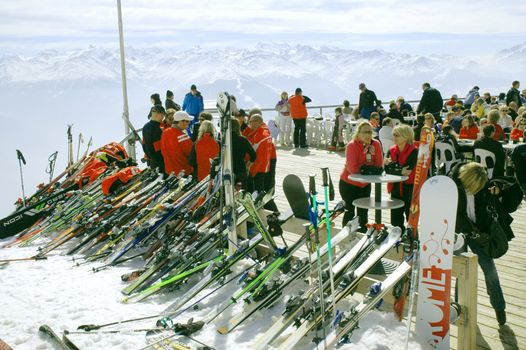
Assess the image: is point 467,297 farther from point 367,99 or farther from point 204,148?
point 367,99

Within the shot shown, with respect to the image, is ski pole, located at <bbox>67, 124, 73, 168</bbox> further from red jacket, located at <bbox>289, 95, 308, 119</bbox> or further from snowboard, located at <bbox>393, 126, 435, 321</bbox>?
snowboard, located at <bbox>393, 126, 435, 321</bbox>

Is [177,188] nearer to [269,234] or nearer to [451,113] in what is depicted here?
[269,234]

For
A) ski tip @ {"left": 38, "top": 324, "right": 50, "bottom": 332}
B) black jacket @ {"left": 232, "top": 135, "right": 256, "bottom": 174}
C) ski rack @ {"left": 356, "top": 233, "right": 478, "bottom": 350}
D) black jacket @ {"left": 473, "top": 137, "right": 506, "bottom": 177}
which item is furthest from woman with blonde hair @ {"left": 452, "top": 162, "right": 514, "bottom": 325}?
ski tip @ {"left": 38, "top": 324, "right": 50, "bottom": 332}

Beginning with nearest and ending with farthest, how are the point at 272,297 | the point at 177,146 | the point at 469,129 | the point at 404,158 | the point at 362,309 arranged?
the point at 362,309 < the point at 272,297 < the point at 404,158 < the point at 177,146 < the point at 469,129

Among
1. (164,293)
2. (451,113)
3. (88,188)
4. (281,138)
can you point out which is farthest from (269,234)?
(281,138)

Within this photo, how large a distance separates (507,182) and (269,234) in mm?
2137

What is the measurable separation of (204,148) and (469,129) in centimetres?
532

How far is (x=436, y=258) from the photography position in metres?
3.45

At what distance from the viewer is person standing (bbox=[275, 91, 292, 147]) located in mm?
13891

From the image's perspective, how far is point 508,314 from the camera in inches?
160

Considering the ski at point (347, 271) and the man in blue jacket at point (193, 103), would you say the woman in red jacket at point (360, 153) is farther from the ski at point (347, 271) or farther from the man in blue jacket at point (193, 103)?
the man in blue jacket at point (193, 103)

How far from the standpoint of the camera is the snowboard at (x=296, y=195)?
4.43 meters

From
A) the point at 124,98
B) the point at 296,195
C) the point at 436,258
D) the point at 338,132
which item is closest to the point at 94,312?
the point at 296,195

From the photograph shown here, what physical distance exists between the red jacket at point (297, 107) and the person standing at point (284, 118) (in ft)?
3.01
